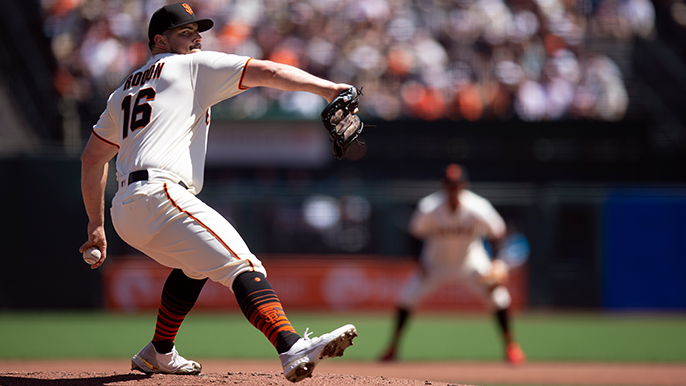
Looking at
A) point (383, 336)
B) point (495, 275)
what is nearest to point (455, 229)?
point (495, 275)

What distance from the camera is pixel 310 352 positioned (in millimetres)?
3174

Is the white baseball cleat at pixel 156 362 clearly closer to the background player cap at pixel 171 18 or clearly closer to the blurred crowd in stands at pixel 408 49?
the background player cap at pixel 171 18

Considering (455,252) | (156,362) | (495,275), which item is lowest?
(495,275)

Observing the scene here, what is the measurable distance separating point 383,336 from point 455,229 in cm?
235

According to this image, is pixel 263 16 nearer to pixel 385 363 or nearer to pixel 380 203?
pixel 380 203

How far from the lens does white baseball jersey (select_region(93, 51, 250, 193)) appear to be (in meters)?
3.40

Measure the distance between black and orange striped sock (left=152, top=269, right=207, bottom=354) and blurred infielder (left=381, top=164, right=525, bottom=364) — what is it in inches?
159

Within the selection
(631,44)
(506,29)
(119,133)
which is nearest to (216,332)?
(119,133)

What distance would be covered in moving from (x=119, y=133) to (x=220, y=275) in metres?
0.87

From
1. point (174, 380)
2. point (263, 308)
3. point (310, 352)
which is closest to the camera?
point (310, 352)

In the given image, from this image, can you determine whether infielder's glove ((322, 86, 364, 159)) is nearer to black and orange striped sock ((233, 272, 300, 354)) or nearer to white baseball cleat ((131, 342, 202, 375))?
black and orange striped sock ((233, 272, 300, 354))

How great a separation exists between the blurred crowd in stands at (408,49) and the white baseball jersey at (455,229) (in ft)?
14.2

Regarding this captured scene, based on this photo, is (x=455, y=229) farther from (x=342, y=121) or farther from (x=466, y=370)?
(x=342, y=121)

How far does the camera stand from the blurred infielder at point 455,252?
7867 millimetres
